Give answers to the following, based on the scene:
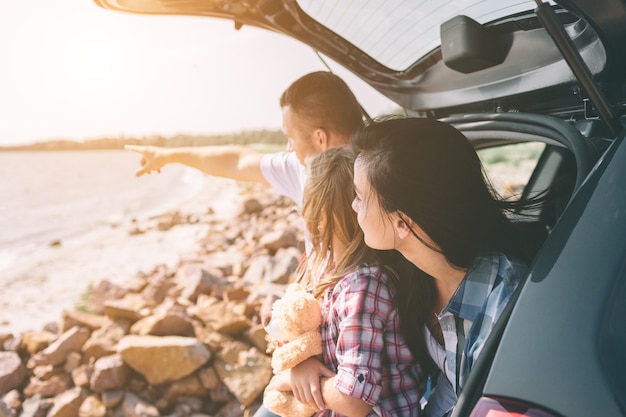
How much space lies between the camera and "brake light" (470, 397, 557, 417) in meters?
0.88

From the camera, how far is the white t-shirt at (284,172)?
2.74 metres

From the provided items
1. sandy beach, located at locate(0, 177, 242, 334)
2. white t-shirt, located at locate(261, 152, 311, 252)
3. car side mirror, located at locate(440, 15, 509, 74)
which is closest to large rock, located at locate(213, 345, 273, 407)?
white t-shirt, located at locate(261, 152, 311, 252)

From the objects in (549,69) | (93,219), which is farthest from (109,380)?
(93,219)

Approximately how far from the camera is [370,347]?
4.67ft

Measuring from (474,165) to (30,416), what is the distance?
3482mm

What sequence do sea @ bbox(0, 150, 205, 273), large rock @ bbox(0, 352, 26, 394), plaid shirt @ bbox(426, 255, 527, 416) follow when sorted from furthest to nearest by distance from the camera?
sea @ bbox(0, 150, 205, 273) → large rock @ bbox(0, 352, 26, 394) → plaid shirt @ bbox(426, 255, 527, 416)

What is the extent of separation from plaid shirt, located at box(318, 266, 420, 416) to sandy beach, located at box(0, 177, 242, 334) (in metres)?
5.54

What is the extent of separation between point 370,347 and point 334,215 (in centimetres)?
45

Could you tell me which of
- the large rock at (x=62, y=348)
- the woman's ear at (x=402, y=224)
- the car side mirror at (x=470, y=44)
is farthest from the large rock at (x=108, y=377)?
the car side mirror at (x=470, y=44)

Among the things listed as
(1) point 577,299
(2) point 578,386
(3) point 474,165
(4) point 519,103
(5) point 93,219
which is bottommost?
(5) point 93,219

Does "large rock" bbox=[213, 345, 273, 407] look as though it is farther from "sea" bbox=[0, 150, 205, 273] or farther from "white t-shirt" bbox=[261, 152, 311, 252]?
"sea" bbox=[0, 150, 205, 273]

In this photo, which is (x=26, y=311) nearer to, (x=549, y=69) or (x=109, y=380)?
(x=109, y=380)

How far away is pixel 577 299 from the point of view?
923 millimetres

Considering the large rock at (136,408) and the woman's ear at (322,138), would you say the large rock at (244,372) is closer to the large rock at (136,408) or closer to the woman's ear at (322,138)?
the large rock at (136,408)
